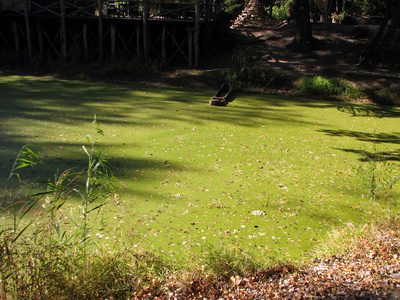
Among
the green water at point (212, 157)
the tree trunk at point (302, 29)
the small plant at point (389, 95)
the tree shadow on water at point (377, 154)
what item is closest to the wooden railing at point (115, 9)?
the tree trunk at point (302, 29)

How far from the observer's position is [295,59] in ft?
53.0

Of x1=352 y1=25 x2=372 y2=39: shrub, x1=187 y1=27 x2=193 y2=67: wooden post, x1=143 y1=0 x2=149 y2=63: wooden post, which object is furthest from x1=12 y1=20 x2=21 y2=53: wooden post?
x1=352 y1=25 x2=372 y2=39: shrub

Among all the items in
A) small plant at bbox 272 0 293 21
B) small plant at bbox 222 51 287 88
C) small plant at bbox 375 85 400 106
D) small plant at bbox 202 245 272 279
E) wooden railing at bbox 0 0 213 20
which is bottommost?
small plant at bbox 202 245 272 279

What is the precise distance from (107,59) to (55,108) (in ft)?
21.7

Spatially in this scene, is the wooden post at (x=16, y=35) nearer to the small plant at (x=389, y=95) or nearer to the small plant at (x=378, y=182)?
the small plant at (x=389, y=95)

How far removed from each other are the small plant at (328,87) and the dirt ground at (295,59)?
0.42 m

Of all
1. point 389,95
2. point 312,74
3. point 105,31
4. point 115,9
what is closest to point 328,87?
point 312,74

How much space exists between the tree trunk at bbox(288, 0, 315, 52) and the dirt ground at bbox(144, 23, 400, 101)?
1.16ft

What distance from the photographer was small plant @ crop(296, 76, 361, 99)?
42.9 feet

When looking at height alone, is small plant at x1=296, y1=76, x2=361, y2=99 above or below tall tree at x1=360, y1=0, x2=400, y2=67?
below

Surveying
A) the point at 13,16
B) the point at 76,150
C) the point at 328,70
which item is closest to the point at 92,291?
the point at 76,150

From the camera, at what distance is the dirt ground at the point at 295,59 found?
1413 cm

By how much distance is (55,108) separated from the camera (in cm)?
1006

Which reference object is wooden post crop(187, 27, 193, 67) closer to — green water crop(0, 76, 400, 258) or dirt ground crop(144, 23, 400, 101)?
dirt ground crop(144, 23, 400, 101)
